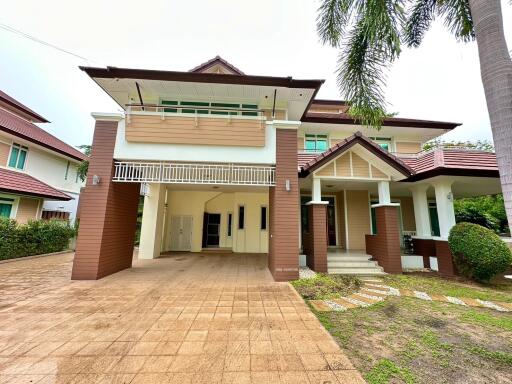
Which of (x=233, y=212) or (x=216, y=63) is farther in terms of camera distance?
(x=233, y=212)

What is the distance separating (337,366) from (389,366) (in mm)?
686

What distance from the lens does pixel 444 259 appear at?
8.07m

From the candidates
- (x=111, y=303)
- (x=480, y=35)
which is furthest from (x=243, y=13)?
(x=111, y=303)

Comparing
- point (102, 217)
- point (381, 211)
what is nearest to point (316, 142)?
point (381, 211)

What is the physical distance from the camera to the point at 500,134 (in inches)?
118

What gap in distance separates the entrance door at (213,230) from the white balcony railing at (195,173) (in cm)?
625

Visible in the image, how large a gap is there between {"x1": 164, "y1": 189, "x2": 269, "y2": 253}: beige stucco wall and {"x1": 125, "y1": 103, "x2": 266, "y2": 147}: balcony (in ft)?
18.9

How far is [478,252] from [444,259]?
1.33 m

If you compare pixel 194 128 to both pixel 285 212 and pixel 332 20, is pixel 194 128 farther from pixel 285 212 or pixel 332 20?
pixel 332 20

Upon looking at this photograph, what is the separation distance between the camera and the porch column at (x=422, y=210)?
9.06 m

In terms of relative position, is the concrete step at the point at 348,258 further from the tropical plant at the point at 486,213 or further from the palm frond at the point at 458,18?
the tropical plant at the point at 486,213

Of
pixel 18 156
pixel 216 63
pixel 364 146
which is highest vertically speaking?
pixel 216 63

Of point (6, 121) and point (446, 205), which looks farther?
point (6, 121)

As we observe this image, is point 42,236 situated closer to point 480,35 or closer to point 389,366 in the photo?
point 389,366
